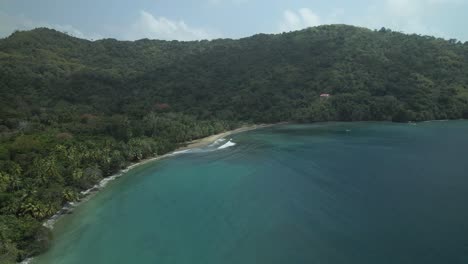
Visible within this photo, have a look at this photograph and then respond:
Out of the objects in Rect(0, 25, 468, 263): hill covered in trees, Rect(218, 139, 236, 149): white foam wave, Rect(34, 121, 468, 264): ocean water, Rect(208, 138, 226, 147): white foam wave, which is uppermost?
Rect(0, 25, 468, 263): hill covered in trees

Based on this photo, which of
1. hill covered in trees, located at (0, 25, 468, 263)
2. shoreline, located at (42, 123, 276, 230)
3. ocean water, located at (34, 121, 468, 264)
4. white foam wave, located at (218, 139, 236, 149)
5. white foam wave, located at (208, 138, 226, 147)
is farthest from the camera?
white foam wave, located at (208, 138, 226, 147)

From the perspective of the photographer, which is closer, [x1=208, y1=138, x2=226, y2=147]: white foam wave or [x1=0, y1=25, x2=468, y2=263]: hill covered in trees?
[x1=0, y1=25, x2=468, y2=263]: hill covered in trees

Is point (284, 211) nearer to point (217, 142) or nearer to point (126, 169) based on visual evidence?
point (126, 169)

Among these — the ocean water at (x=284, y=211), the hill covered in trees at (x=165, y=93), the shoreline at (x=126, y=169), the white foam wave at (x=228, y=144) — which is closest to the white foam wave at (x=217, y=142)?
the shoreline at (x=126, y=169)

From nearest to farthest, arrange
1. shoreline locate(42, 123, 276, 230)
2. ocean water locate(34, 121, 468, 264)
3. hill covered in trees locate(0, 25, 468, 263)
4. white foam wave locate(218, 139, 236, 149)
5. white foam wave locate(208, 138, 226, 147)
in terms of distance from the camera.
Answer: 1. ocean water locate(34, 121, 468, 264)
2. shoreline locate(42, 123, 276, 230)
3. hill covered in trees locate(0, 25, 468, 263)
4. white foam wave locate(218, 139, 236, 149)
5. white foam wave locate(208, 138, 226, 147)

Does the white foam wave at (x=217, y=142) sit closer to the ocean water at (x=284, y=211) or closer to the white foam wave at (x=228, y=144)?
the white foam wave at (x=228, y=144)

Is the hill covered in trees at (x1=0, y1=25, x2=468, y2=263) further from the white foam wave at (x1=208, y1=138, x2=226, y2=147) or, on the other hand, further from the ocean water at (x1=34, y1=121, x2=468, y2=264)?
the ocean water at (x1=34, y1=121, x2=468, y2=264)

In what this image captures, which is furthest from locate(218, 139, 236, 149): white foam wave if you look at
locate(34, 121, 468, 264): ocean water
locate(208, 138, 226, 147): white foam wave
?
locate(34, 121, 468, 264): ocean water
